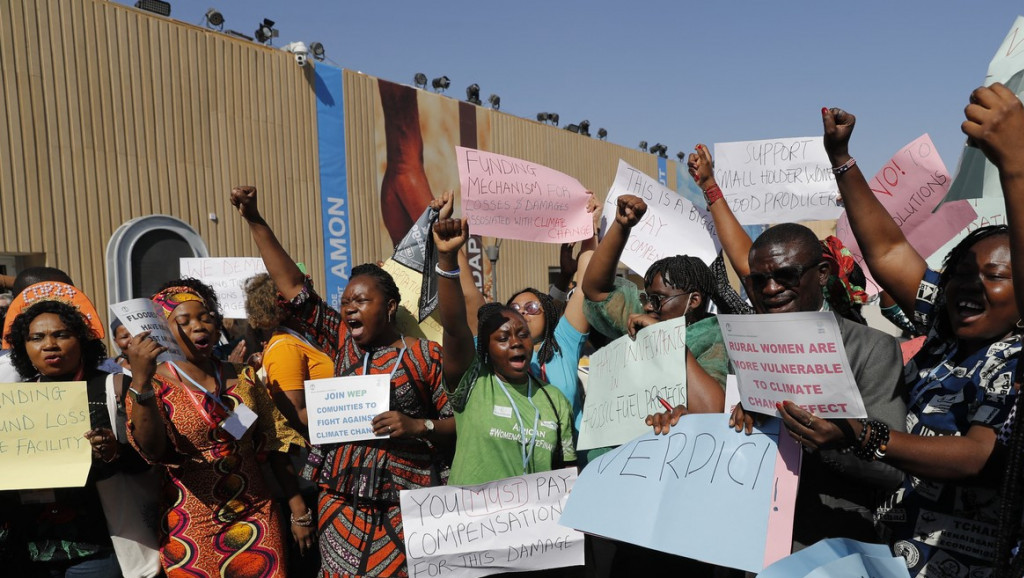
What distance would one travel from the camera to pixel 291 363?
374cm

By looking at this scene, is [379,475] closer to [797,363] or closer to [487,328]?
[487,328]

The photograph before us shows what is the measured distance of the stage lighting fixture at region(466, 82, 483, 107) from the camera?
732 inches

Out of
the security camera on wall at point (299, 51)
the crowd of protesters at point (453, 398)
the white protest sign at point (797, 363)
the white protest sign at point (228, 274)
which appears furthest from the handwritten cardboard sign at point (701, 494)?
the security camera on wall at point (299, 51)

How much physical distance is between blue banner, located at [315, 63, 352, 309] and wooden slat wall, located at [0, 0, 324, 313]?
206 mm

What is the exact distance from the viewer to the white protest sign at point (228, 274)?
6031 mm

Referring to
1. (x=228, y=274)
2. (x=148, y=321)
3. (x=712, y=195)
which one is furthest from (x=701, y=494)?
(x=228, y=274)

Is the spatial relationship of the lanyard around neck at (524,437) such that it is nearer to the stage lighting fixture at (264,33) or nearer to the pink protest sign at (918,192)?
the pink protest sign at (918,192)

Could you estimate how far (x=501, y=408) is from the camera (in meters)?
2.97

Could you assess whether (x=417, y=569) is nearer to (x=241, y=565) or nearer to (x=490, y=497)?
(x=490, y=497)

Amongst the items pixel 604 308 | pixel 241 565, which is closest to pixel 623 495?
pixel 604 308

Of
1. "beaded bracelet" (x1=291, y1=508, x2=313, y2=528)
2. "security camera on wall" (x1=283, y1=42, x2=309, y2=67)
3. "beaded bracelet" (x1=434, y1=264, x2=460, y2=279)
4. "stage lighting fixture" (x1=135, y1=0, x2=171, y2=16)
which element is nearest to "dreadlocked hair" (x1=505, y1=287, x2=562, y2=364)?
"beaded bracelet" (x1=434, y1=264, x2=460, y2=279)

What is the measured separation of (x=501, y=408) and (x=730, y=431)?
3.28 feet

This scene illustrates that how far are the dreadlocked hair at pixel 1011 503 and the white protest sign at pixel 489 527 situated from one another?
1.53m

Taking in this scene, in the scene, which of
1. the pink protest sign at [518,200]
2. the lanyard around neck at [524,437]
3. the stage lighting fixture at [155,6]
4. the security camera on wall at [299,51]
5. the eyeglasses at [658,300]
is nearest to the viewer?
the lanyard around neck at [524,437]
